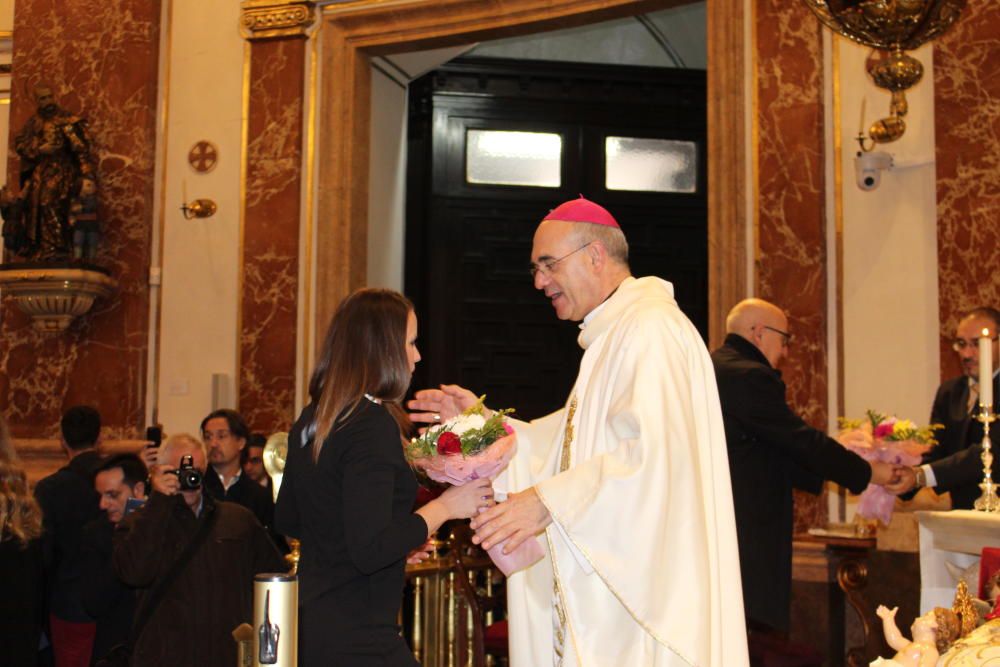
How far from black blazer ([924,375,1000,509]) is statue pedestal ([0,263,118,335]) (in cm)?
650

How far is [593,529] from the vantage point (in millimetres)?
3174

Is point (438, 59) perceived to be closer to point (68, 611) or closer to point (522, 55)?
point (522, 55)

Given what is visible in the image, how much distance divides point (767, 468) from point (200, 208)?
6.06m

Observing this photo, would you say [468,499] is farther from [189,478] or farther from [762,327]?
[762,327]

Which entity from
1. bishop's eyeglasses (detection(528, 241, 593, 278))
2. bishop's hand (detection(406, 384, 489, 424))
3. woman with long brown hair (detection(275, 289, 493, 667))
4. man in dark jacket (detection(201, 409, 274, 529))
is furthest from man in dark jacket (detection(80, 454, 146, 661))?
bishop's eyeglasses (detection(528, 241, 593, 278))

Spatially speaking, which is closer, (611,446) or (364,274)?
(611,446)

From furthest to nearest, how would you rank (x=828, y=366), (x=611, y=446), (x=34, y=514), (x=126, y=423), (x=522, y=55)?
(x=522, y=55)
(x=126, y=423)
(x=828, y=366)
(x=34, y=514)
(x=611, y=446)

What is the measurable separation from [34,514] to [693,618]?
7.73ft

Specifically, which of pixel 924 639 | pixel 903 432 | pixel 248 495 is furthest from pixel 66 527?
pixel 924 639

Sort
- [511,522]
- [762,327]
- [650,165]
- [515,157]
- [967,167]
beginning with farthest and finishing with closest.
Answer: [650,165] → [515,157] → [967,167] → [762,327] → [511,522]

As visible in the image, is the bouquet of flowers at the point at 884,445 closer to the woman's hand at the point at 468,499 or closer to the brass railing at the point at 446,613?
the brass railing at the point at 446,613

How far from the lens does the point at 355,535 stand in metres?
3.04

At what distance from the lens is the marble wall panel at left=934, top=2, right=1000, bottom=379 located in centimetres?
723

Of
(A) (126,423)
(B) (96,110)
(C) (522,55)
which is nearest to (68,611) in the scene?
(A) (126,423)
